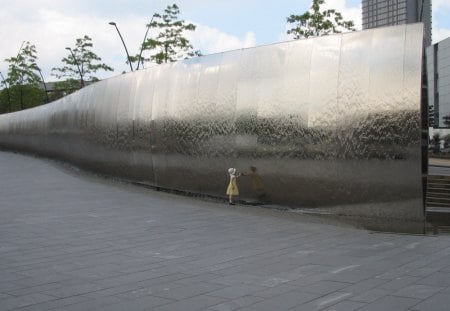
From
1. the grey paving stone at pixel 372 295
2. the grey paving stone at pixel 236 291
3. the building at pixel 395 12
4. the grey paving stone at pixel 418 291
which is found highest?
the building at pixel 395 12

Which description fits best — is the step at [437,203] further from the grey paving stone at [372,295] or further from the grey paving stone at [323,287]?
the grey paving stone at [372,295]

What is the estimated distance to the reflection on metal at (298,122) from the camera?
10344mm

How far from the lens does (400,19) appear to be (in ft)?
94.0

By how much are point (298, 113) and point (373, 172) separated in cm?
229

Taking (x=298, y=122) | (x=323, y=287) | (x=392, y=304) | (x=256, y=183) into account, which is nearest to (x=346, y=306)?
(x=392, y=304)

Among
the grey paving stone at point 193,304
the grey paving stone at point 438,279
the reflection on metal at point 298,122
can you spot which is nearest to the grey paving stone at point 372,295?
the grey paving stone at point 438,279

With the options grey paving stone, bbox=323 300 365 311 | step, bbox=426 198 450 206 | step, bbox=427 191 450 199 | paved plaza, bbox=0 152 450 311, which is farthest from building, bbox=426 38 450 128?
grey paving stone, bbox=323 300 365 311

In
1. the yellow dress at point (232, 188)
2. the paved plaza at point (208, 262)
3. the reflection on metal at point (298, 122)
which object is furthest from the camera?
the yellow dress at point (232, 188)

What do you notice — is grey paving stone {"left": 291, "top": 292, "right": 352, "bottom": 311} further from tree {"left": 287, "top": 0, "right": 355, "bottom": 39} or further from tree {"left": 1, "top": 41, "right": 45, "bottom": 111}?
tree {"left": 1, "top": 41, "right": 45, "bottom": 111}

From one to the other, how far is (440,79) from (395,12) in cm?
4045

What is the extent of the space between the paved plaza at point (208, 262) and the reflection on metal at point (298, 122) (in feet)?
3.58

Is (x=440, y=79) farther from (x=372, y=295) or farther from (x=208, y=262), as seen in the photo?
(x=372, y=295)

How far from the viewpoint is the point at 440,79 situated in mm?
67812

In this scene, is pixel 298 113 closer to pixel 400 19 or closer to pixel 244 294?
pixel 244 294
